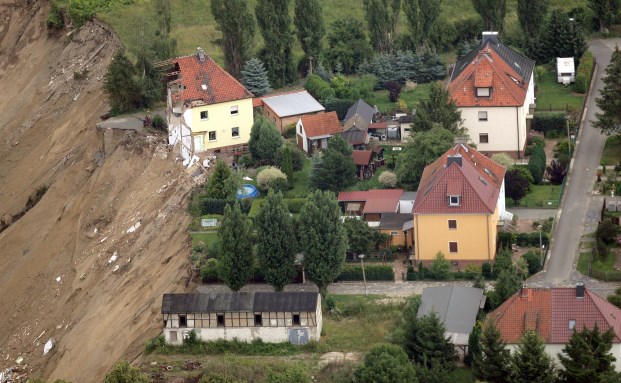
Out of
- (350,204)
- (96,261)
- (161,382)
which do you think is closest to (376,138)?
(350,204)

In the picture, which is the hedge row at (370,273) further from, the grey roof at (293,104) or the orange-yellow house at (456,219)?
the grey roof at (293,104)

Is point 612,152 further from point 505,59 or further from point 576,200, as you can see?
point 505,59

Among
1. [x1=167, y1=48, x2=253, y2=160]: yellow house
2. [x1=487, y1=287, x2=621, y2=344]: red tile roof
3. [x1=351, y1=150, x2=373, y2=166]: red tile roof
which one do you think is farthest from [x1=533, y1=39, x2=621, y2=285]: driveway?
[x1=167, y1=48, x2=253, y2=160]: yellow house

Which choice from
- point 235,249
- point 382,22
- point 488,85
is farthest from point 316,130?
point 235,249

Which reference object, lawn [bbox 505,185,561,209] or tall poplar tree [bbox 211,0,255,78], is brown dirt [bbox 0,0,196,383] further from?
A: lawn [bbox 505,185,561,209]

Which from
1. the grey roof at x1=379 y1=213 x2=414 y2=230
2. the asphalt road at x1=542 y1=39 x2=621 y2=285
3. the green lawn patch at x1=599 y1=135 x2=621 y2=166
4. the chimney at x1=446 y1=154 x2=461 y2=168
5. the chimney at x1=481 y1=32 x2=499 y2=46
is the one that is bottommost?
the asphalt road at x1=542 y1=39 x2=621 y2=285

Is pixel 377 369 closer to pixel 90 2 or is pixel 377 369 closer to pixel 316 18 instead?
pixel 316 18
